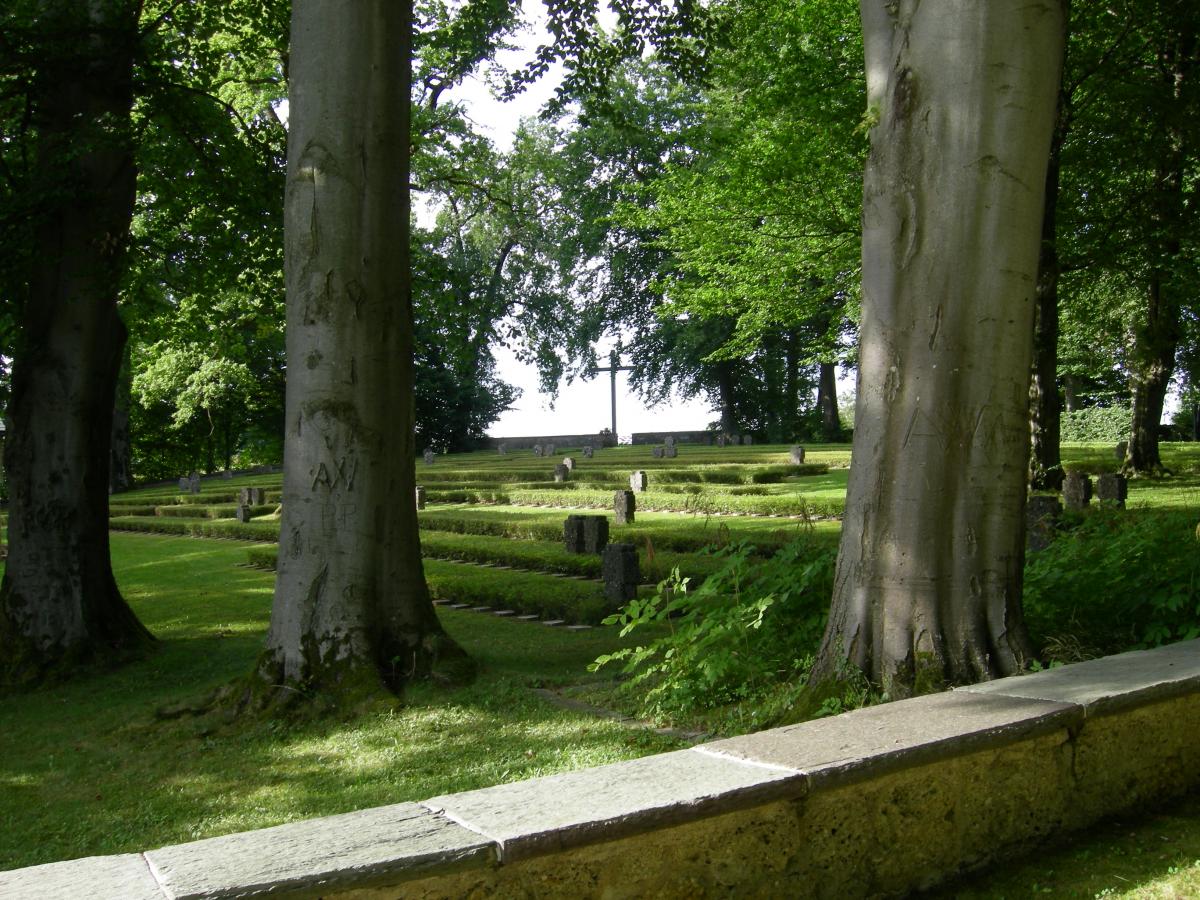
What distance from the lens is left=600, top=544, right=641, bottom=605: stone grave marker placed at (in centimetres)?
1124

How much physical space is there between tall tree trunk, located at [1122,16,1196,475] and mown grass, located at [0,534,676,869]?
12.6 metres

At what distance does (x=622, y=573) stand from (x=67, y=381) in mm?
6284

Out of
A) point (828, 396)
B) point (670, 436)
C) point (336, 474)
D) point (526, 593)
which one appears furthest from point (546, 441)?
point (336, 474)

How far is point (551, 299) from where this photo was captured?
46.4m

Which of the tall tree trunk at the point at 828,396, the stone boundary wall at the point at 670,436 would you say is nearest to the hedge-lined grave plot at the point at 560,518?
the tall tree trunk at the point at 828,396

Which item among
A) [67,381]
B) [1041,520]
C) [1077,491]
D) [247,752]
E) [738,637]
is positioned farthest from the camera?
[1077,491]

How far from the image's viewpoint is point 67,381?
10.9 metres

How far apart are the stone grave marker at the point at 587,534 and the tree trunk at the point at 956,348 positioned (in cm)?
945

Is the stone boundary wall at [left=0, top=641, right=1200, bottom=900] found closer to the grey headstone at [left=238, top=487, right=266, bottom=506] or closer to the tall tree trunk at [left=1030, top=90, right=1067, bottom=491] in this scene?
the tall tree trunk at [left=1030, top=90, right=1067, bottom=491]

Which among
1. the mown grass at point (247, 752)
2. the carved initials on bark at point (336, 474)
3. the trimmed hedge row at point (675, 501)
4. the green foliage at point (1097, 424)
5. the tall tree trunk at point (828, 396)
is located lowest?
the mown grass at point (247, 752)

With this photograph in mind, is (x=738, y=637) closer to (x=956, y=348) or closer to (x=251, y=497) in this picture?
(x=956, y=348)

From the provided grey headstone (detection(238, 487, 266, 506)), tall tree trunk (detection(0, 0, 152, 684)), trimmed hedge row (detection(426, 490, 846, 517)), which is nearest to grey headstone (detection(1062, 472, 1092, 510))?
trimmed hedge row (detection(426, 490, 846, 517))

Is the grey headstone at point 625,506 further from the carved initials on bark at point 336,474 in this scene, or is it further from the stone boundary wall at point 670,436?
the stone boundary wall at point 670,436

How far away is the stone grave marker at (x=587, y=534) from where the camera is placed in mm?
14203
